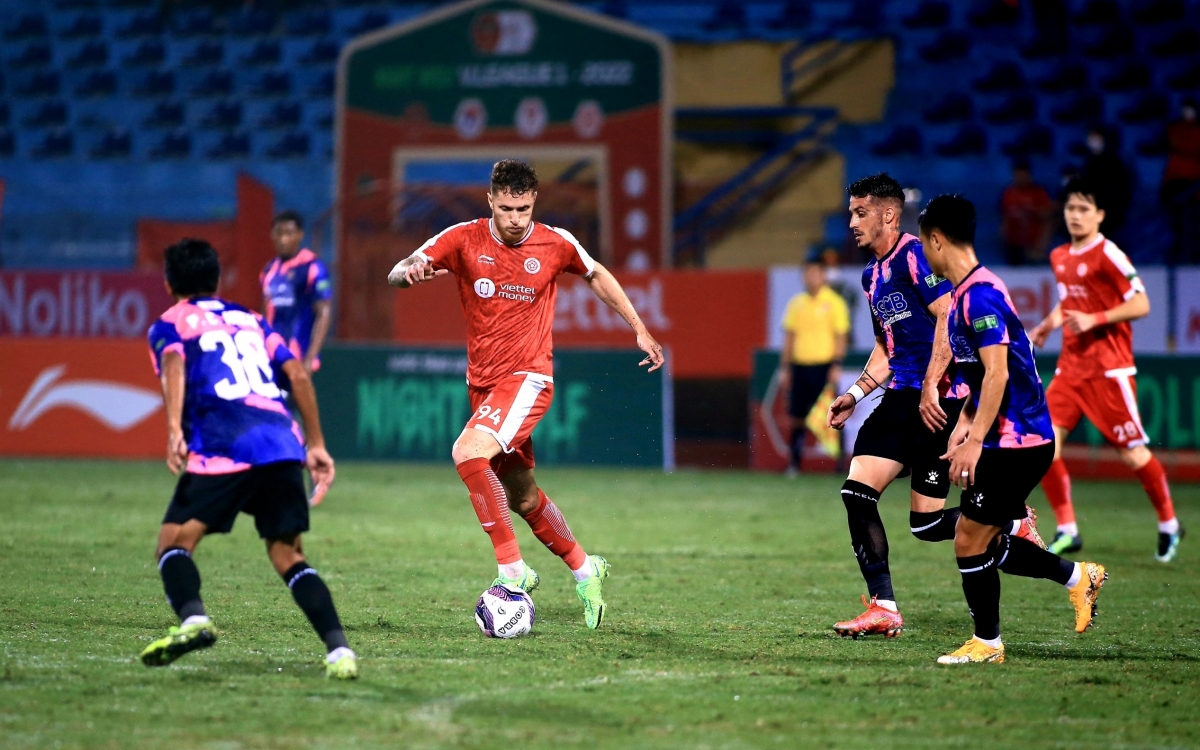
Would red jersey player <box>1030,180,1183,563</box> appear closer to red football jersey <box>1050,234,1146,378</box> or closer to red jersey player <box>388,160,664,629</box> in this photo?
red football jersey <box>1050,234,1146,378</box>

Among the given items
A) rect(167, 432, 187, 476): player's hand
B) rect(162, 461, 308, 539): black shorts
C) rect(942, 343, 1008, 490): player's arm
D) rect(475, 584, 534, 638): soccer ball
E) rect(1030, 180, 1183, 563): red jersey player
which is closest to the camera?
rect(167, 432, 187, 476): player's hand

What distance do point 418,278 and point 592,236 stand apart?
1304 cm

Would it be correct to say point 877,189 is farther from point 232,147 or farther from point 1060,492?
point 232,147

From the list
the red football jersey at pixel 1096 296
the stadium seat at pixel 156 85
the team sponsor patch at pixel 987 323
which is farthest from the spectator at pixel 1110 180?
the stadium seat at pixel 156 85

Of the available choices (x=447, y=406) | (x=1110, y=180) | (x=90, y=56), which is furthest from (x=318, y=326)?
(x=90, y=56)

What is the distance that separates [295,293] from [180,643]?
677 centimetres

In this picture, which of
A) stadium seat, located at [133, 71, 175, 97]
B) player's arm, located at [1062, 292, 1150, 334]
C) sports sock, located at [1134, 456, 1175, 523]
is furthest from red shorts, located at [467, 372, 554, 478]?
stadium seat, located at [133, 71, 175, 97]

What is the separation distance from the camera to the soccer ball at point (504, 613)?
6.42 meters

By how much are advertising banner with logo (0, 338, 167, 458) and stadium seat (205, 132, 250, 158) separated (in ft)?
25.0

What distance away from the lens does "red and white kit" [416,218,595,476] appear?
6.76 metres

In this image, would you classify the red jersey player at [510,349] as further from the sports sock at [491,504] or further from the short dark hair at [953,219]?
the short dark hair at [953,219]

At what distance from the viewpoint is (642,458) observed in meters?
15.6

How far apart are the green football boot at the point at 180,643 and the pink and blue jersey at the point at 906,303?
3561 mm

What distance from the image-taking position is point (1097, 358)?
9.66 meters
